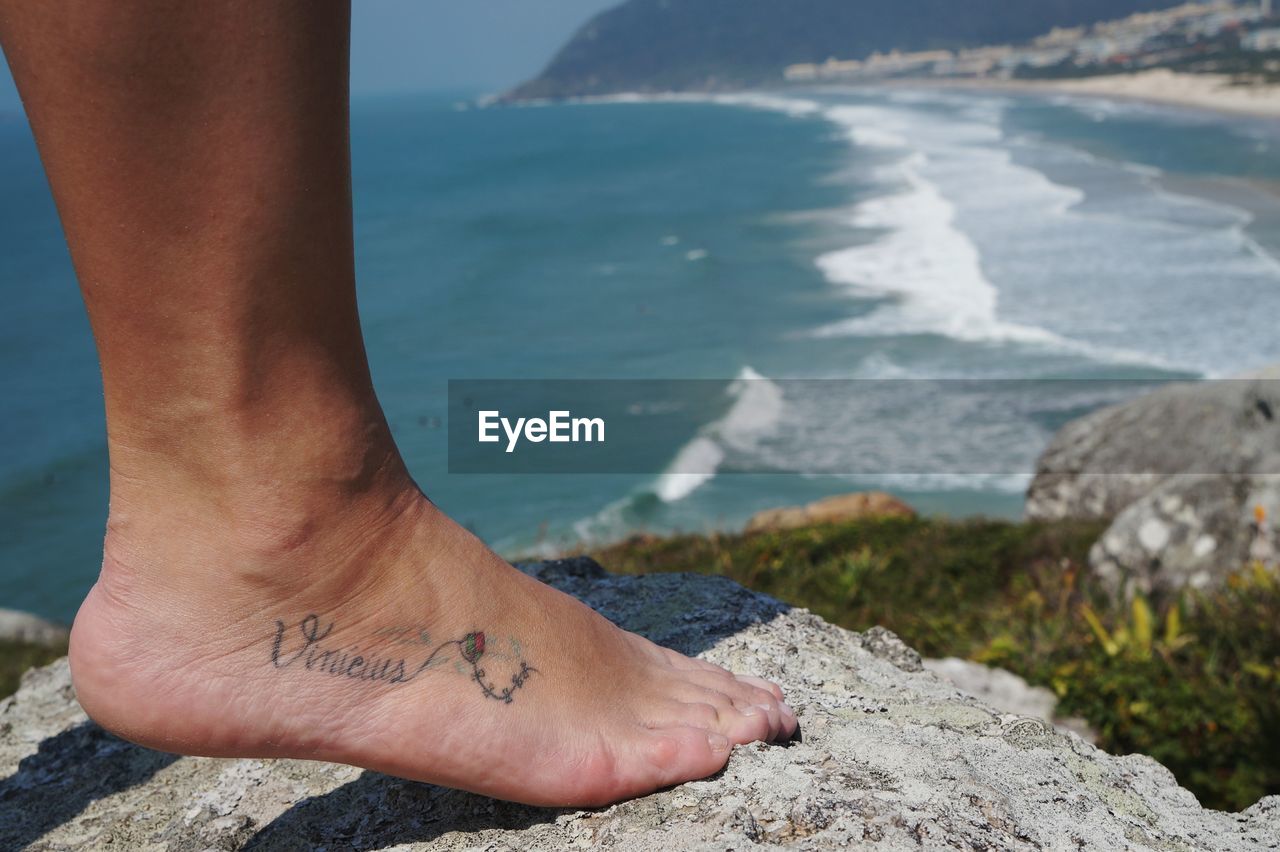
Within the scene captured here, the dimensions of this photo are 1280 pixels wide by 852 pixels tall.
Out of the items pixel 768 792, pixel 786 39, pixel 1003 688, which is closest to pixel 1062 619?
pixel 1003 688

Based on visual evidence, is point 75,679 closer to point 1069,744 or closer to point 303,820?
point 303,820

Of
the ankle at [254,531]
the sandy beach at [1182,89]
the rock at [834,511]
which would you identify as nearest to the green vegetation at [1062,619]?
the rock at [834,511]

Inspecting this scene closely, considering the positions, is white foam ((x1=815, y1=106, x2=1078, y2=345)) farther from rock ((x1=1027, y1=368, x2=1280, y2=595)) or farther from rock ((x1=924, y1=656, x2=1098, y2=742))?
rock ((x1=924, y1=656, x2=1098, y2=742))

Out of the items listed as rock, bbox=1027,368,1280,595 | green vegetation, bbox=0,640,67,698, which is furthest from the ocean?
green vegetation, bbox=0,640,67,698

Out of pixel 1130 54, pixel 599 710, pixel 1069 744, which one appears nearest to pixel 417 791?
pixel 599 710

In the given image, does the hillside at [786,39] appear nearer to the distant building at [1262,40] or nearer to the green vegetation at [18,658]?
the distant building at [1262,40]

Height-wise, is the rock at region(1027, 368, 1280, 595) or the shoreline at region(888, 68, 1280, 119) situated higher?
the shoreline at region(888, 68, 1280, 119)
